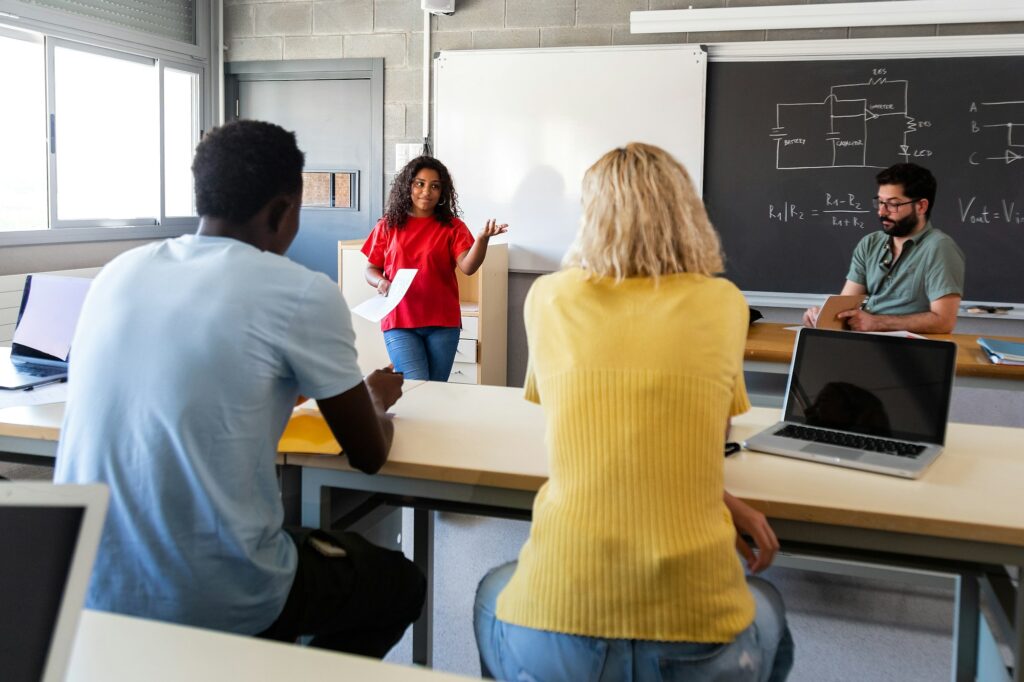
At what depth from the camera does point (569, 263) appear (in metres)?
1.47

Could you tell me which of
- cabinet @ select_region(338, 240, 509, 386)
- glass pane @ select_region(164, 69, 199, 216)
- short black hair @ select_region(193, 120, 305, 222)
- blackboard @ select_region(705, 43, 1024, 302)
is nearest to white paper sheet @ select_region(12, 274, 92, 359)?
short black hair @ select_region(193, 120, 305, 222)

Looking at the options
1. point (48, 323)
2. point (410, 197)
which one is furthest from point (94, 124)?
point (48, 323)

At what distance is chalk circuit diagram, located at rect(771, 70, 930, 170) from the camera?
14.5 feet

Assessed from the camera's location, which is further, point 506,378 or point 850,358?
point 506,378

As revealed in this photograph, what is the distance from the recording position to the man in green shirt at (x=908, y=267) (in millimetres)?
3215

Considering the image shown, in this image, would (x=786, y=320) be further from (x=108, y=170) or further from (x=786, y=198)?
(x=108, y=170)

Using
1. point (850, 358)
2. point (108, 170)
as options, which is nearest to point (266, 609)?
point (850, 358)

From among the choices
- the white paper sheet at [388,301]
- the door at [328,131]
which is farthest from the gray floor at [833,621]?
the door at [328,131]

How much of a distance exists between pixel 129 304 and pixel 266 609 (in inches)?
20.7

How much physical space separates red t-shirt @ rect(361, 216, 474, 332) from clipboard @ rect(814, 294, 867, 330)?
144 cm

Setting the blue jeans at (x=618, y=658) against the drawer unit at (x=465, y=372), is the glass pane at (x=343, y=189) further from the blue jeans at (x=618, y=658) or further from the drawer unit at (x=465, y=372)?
the blue jeans at (x=618, y=658)

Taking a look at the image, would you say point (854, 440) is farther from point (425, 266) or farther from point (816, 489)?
point (425, 266)

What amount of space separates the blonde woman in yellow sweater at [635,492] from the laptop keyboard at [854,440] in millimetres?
586

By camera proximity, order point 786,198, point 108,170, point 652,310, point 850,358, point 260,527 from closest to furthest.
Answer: point 652,310 < point 260,527 < point 850,358 < point 786,198 < point 108,170
